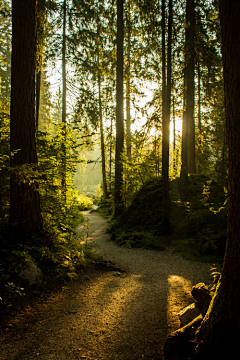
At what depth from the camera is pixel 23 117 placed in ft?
16.0

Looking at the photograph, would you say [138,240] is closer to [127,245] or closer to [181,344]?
[127,245]

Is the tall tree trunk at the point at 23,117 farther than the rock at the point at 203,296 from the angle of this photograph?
Yes

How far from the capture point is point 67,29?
497 inches

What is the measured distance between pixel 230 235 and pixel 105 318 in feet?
7.33

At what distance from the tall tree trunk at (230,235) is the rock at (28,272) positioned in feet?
9.31

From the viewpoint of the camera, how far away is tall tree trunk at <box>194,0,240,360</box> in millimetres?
2164

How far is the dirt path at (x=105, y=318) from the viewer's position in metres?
2.61

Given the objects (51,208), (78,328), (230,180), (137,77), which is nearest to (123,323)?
(78,328)

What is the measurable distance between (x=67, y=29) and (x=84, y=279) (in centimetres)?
1343

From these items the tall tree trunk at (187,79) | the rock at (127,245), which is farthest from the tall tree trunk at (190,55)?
the rock at (127,245)

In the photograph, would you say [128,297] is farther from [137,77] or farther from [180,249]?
[137,77]

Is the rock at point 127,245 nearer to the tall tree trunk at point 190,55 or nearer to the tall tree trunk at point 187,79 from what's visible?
the tall tree trunk at point 187,79

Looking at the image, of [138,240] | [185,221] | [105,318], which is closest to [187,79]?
[185,221]

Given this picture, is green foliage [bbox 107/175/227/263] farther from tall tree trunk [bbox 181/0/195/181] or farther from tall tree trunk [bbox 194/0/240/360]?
tall tree trunk [bbox 194/0/240/360]
